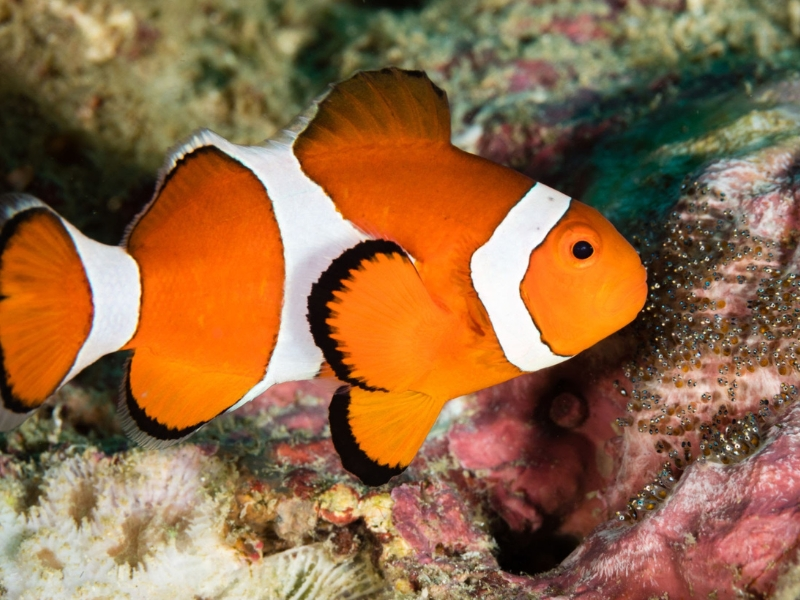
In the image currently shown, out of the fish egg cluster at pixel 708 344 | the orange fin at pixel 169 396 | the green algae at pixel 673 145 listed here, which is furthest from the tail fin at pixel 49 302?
the green algae at pixel 673 145

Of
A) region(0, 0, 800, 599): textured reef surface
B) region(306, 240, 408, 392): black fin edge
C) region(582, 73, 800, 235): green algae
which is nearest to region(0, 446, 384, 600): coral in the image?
region(0, 0, 800, 599): textured reef surface

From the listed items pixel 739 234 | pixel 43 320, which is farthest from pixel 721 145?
pixel 43 320

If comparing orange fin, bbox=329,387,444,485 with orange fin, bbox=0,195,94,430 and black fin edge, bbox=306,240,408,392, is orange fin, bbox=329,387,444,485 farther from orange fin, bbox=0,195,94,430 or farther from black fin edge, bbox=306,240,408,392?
orange fin, bbox=0,195,94,430

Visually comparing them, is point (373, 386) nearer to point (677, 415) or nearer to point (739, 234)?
point (677, 415)

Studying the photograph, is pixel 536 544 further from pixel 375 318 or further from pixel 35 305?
pixel 35 305

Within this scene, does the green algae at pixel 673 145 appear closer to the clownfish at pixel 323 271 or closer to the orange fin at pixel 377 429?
the clownfish at pixel 323 271

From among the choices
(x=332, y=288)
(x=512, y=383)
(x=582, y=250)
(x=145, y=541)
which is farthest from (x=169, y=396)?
(x=512, y=383)
